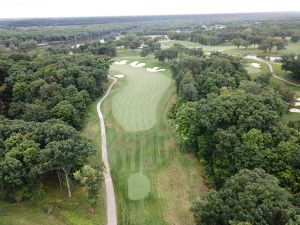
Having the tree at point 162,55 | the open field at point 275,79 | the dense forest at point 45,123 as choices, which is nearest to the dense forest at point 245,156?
the open field at point 275,79

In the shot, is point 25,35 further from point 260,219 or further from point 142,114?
point 260,219

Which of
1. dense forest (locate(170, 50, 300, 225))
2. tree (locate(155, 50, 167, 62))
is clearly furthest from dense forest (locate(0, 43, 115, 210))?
tree (locate(155, 50, 167, 62))

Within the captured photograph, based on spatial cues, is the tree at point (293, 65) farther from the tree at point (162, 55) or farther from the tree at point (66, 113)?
the tree at point (66, 113)

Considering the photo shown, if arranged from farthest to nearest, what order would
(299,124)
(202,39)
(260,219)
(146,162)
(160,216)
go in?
(202,39), (299,124), (146,162), (160,216), (260,219)

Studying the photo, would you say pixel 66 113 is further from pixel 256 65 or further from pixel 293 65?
pixel 256 65

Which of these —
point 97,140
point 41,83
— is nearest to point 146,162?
point 97,140

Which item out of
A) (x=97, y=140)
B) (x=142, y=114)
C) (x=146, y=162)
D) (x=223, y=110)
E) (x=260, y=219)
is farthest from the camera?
(x=142, y=114)
